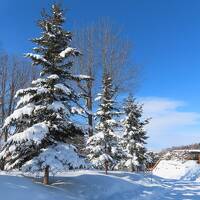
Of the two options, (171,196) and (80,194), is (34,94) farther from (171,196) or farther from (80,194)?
(171,196)

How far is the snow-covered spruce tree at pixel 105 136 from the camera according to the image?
77.0ft

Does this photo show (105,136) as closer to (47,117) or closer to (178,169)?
(47,117)

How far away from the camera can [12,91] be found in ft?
94.8

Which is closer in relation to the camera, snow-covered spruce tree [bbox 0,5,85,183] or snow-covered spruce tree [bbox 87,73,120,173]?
snow-covered spruce tree [bbox 0,5,85,183]

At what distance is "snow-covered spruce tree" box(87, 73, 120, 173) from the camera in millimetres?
23484

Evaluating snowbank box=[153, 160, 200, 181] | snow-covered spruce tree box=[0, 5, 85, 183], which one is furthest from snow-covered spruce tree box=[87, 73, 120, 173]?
snowbank box=[153, 160, 200, 181]

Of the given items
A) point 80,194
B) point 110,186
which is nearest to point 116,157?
point 110,186

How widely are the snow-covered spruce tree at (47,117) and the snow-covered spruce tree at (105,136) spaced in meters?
6.37

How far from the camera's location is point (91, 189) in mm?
Result: 16828

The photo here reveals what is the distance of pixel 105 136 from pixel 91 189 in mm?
7575

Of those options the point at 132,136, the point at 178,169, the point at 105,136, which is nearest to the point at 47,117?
the point at 105,136

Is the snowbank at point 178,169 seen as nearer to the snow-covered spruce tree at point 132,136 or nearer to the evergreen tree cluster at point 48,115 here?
the snow-covered spruce tree at point 132,136

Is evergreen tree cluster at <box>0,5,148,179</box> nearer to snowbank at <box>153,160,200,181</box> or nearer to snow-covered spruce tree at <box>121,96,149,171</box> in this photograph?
snow-covered spruce tree at <box>121,96,149,171</box>

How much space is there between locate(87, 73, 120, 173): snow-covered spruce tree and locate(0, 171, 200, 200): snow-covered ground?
1597 millimetres
